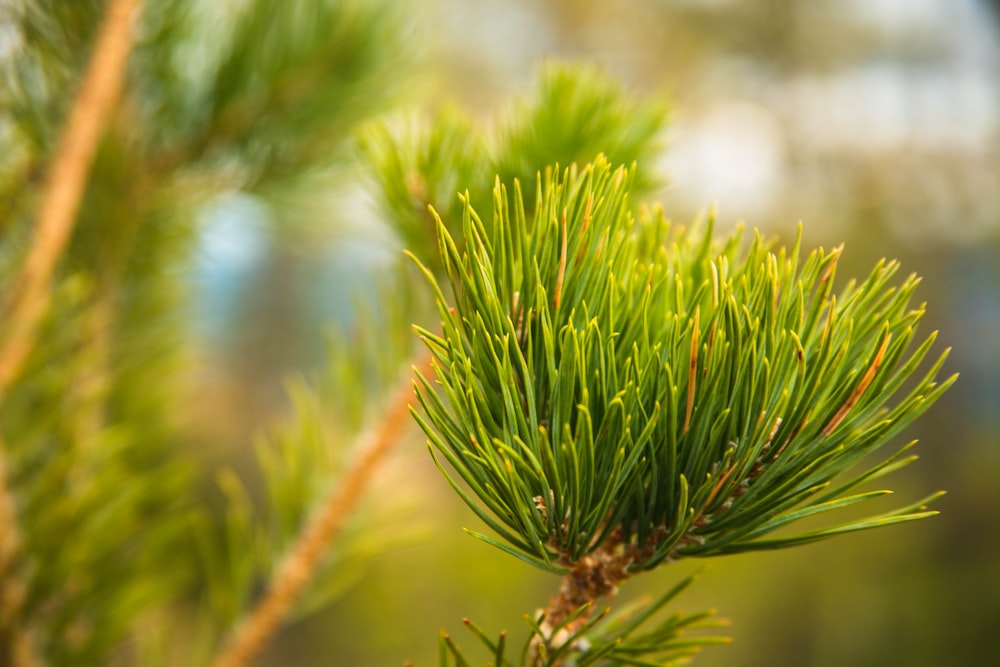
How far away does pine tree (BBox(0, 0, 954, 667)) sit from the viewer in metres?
0.12

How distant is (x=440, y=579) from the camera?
1.66m

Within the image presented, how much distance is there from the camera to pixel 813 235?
178 centimetres

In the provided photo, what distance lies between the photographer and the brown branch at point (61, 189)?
21 centimetres

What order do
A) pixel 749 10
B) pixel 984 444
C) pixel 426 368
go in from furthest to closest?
pixel 749 10
pixel 984 444
pixel 426 368

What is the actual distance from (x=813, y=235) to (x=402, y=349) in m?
1.75

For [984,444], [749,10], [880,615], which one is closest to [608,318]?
[880,615]

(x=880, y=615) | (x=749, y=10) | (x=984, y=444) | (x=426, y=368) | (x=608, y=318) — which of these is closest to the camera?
(x=608, y=318)

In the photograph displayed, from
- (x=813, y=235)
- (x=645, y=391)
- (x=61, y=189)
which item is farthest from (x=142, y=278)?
(x=813, y=235)

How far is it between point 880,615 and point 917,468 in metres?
0.43

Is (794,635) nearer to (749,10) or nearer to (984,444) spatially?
(984,444)

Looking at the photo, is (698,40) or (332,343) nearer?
(332,343)

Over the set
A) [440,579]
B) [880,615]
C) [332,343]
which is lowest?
[880,615]

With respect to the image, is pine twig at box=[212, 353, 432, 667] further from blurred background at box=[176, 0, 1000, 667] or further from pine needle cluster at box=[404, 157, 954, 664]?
blurred background at box=[176, 0, 1000, 667]

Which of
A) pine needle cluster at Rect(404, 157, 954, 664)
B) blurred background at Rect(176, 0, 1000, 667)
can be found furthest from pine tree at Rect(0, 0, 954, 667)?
blurred background at Rect(176, 0, 1000, 667)
